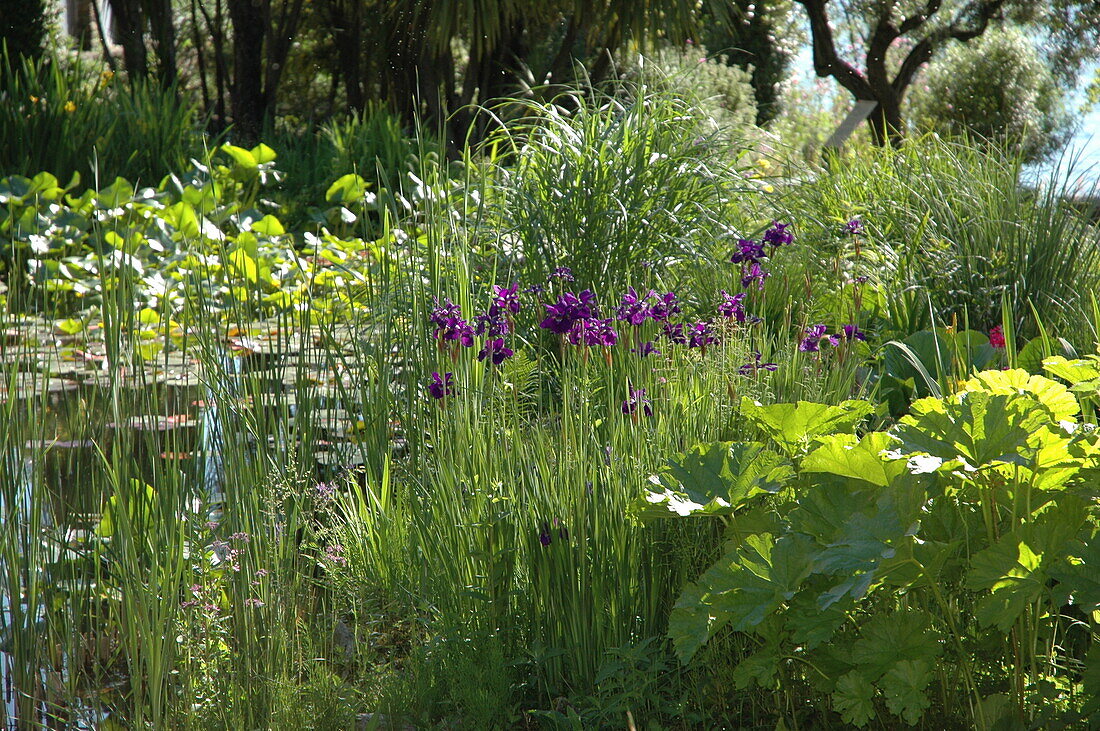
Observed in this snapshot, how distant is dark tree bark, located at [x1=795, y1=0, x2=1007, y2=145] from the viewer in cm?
1170

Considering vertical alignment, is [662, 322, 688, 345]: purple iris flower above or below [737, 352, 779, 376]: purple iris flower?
above

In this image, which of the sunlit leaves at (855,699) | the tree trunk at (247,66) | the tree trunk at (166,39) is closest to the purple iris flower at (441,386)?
the sunlit leaves at (855,699)

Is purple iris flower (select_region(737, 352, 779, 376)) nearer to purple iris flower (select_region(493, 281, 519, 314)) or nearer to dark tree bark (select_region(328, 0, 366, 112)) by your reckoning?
purple iris flower (select_region(493, 281, 519, 314))

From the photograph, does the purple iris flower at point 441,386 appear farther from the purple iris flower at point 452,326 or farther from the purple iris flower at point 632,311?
the purple iris flower at point 632,311

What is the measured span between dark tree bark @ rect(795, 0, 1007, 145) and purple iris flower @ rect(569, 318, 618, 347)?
10.8 meters

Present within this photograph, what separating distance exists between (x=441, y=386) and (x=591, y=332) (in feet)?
1.01

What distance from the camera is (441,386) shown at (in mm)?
1829

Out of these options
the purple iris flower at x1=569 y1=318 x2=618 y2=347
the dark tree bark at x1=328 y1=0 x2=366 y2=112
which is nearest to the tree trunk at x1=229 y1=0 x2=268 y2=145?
the dark tree bark at x1=328 y1=0 x2=366 y2=112

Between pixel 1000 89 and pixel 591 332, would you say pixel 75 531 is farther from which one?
pixel 1000 89

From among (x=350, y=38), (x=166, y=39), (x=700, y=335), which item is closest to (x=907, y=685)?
(x=700, y=335)

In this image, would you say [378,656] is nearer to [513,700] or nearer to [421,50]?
[513,700]

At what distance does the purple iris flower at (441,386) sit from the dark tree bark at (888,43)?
10.7 m

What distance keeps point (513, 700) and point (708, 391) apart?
74 centimetres

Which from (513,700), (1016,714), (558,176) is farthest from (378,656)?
(558,176)
